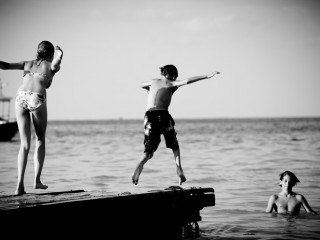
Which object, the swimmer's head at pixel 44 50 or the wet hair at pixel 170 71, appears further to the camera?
the wet hair at pixel 170 71

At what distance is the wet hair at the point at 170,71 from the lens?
834 cm

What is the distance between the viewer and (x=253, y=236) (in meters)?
9.20

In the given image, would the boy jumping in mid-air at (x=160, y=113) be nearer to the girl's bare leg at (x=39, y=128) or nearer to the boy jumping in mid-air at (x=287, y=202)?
the girl's bare leg at (x=39, y=128)

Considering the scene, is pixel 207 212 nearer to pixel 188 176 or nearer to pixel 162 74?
pixel 162 74

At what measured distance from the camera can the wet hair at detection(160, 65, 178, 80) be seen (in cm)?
834

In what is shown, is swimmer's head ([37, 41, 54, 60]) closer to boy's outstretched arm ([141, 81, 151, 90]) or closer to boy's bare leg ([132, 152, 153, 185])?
boy's outstretched arm ([141, 81, 151, 90])

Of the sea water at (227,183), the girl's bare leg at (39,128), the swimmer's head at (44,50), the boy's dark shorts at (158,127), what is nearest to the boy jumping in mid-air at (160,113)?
the boy's dark shorts at (158,127)

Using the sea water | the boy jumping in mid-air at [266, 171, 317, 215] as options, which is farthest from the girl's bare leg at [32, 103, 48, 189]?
the boy jumping in mid-air at [266, 171, 317, 215]

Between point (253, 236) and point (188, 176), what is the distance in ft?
29.4

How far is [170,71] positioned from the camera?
8352 millimetres

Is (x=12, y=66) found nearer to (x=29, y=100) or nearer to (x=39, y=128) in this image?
(x=29, y=100)

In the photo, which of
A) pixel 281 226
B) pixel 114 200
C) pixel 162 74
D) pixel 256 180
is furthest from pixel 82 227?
pixel 256 180

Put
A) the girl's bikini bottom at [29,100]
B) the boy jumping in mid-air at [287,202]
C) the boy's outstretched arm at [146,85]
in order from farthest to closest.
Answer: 1. the boy jumping in mid-air at [287,202]
2. the boy's outstretched arm at [146,85]
3. the girl's bikini bottom at [29,100]

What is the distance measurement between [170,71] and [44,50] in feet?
7.14
